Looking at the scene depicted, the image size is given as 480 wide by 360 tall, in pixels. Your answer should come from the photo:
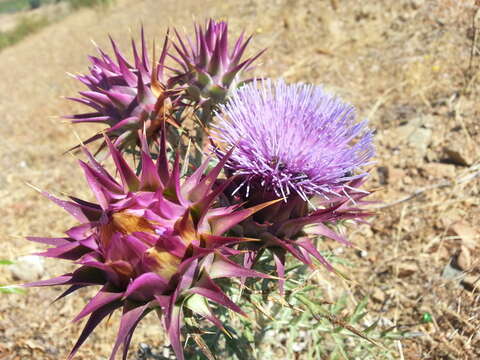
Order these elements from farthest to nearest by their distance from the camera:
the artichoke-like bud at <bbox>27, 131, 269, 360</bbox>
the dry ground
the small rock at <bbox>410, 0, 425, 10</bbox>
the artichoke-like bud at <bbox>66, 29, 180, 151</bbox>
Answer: the small rock at <bbox>410, 0, 425, 10</bbox>
the dry ground
the artichoke-like bud at <bbox>66, 29, 180, 151</bbox>
the artichoke-like bud at <bbox>27, 131, 269, 360</bbox>

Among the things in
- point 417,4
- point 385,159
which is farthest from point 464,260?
point 417,4

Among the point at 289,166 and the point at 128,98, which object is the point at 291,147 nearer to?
the point at 289,166

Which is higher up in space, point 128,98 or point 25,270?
point 128,98

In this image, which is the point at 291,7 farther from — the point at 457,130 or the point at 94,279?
the point at 94,279

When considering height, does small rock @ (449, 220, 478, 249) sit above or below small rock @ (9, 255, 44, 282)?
below

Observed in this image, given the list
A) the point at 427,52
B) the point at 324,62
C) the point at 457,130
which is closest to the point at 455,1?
the point at 427,52

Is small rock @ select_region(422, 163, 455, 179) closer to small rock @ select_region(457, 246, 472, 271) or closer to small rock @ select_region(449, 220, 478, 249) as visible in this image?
small rock @ select_region(449, 220, 478, 249)

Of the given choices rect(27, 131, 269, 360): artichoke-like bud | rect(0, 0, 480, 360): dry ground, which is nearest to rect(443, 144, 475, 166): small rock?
rect(0, 0, 480, 360): dry ground

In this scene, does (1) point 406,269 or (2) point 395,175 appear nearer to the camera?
(1) point 406,269

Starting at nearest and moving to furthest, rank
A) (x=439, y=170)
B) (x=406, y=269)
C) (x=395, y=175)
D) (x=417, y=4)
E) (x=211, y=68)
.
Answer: (x=211, y=68) → (x=406, y=269) → (x=439, y=170) → (x=395, y=175) → (x=417, y=4)
